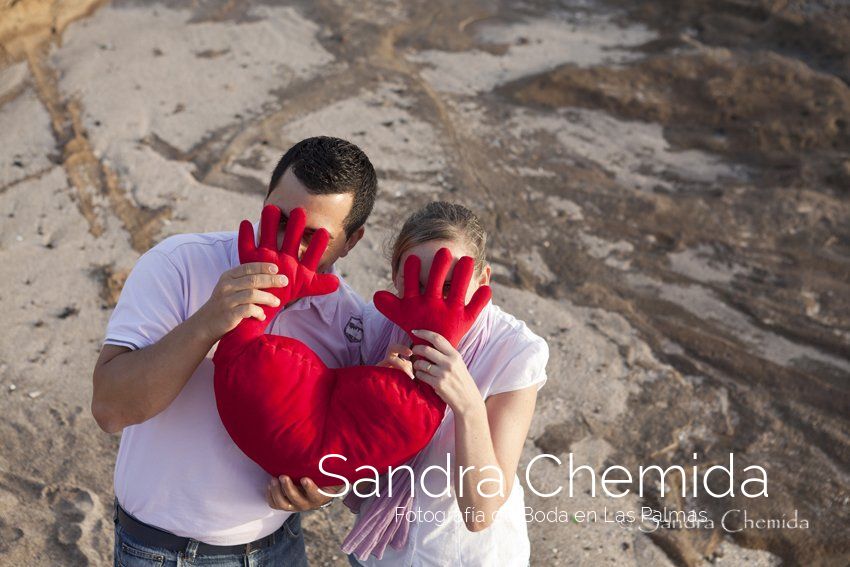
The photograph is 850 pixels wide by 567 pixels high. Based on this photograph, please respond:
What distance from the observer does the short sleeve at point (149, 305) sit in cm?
171

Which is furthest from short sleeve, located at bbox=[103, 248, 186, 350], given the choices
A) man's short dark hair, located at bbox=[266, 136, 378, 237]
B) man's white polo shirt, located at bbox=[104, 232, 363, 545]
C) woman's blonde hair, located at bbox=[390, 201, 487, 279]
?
woman's blonde hair, located at bbox=[390, 201, 487, 279]

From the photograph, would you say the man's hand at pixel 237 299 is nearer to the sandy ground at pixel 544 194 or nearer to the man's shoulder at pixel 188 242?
the man's shoulder at pixel 188 242

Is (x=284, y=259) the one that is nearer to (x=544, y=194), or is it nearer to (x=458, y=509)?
(x=458, y=509)

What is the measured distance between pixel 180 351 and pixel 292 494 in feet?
1.27

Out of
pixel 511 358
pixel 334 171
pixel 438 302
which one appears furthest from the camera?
pixel 334 171

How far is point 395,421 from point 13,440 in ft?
7.40

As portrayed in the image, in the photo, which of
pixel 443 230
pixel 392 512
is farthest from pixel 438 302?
pixel 392 512

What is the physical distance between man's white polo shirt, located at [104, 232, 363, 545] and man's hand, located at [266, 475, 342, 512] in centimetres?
8

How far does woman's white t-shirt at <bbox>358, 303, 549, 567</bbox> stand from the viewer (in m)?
1.79

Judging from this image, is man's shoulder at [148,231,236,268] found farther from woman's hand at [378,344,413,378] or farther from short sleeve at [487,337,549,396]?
short sleeve at [487,337,549,396]

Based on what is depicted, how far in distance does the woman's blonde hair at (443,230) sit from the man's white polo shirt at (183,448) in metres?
0.35

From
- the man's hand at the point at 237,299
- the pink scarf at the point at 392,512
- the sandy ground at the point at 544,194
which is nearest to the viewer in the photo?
the man's hand at the point at 237,299

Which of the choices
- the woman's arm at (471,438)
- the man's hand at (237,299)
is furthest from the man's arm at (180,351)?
the woman's arm at (471,438)

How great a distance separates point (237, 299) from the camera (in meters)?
1.61
